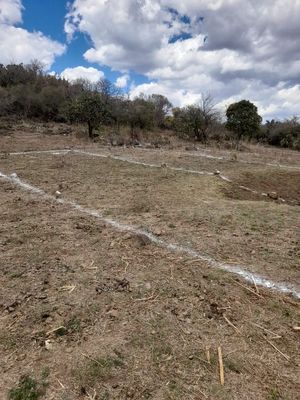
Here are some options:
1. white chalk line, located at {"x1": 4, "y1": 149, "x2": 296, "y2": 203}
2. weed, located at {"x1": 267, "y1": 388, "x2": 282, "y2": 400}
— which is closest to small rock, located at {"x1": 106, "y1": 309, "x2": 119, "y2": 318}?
weed, located at {"x1": 267, "y1": 388, "x2": 282, "y2": 400}

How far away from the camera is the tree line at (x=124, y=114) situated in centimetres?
1937

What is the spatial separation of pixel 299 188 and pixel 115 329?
6.93 m

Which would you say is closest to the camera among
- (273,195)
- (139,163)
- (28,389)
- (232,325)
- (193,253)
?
(28,389)

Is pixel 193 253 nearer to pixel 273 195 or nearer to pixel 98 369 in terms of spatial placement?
pixel 98 369

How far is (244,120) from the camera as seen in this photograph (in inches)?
918

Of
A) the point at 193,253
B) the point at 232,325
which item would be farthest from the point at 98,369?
the point at 193,253

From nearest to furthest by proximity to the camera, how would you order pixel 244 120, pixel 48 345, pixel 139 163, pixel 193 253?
pixel 48 345, pixel 193 253, pixel 139 163, pixel 244 120

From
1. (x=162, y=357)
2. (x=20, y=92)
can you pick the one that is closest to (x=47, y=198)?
(x=162, y=357)

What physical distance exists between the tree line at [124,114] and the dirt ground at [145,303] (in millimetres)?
13583

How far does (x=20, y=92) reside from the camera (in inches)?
1220

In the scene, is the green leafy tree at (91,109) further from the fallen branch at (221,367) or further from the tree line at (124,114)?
the fallen branch at (221,367)

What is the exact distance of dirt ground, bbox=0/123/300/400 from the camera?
2504mm

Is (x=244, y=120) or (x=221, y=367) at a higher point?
(x=244, y=120)

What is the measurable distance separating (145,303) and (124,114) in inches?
A: 863
